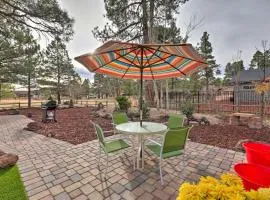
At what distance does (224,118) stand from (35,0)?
964 cm

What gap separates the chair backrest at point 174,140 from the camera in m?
2.48

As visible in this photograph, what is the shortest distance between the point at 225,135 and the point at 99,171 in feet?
13.5

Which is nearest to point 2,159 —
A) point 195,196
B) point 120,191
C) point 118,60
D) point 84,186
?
point 84,186

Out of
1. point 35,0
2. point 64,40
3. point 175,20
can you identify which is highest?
point 175,20

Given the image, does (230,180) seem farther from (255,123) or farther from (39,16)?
(39,16)

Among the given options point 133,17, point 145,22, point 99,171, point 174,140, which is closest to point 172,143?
point 174,140

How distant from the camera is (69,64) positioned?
2072 centimetres

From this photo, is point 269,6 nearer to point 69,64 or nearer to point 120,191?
point 120,191

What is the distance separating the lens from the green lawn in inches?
91.3

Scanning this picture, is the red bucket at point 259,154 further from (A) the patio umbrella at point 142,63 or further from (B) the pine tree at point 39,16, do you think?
(B) the pine tree at point 39,16

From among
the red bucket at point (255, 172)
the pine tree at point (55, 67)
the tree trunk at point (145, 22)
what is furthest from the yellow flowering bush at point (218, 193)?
the pine tree at point (55, 67)

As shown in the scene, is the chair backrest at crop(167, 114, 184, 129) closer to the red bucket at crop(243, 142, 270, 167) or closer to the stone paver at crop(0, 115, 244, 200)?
the stone paver at crop(0, 115, 244, 200)

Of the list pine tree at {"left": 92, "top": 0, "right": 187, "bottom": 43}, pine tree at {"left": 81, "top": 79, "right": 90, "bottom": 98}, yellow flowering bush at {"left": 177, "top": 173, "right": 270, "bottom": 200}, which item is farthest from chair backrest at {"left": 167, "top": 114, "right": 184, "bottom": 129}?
pine tree at {"left": 81, "top": 79, "right": 90, "bottom": 98}

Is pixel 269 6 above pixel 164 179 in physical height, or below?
above
